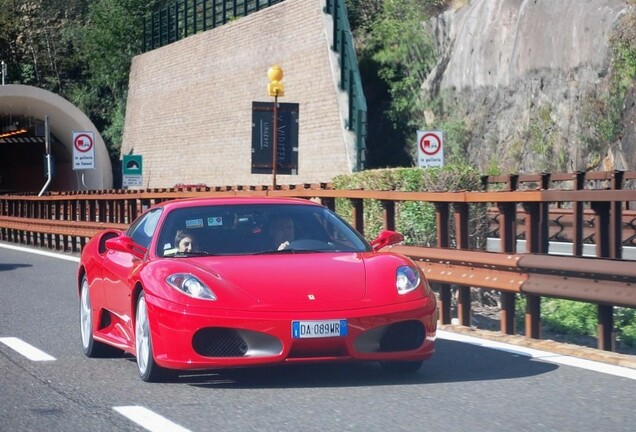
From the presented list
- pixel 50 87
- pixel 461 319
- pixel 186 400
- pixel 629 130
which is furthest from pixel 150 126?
pixel 186 400

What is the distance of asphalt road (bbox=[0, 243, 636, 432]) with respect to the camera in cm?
682

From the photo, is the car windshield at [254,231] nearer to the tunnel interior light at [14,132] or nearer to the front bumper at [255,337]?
the front bumper at [255,337]

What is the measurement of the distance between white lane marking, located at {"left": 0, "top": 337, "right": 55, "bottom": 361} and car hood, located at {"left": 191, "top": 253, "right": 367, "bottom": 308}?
2004mm

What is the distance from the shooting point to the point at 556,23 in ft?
102

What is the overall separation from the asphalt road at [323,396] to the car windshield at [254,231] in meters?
0.84

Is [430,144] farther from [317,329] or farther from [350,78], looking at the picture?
[317,329]

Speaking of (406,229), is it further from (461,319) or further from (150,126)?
(150,126)

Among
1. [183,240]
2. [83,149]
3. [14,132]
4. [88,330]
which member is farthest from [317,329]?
[14,132]

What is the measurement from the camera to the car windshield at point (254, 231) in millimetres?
8805

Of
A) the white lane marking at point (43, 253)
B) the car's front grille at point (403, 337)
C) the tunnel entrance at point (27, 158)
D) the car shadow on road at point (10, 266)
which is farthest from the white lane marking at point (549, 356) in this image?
the tunnel entrance at point (27, 158)

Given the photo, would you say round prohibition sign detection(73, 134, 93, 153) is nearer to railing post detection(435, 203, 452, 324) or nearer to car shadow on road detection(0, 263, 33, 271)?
car shadow on road detection(0, 263, 33, 271)

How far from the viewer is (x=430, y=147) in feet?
75.7

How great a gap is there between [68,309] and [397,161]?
84.0 feet

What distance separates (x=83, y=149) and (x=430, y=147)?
13906 mm
